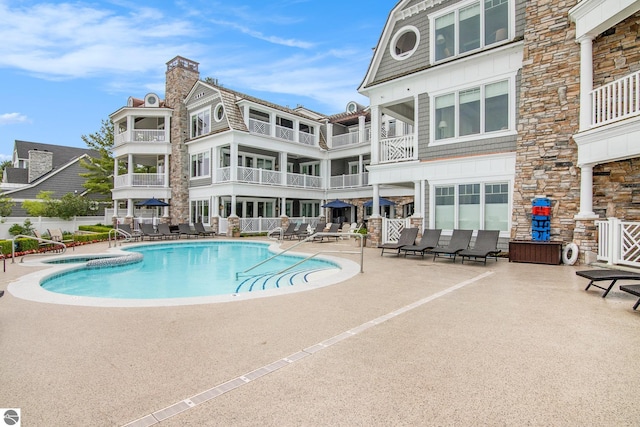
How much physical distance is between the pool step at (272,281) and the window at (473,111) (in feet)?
24.6

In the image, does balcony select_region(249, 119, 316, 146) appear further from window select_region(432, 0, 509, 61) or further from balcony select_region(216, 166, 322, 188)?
window select_region(432, 0, 509, 61)

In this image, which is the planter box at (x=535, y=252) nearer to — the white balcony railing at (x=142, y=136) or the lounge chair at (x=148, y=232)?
the lounge chair at (x=148, y=232)

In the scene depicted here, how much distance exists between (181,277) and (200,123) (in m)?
17.2

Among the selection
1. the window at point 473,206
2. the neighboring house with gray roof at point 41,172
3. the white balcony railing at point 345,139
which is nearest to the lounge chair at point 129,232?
the neighboring house with gray roof at point 41,172

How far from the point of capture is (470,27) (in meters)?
12.7

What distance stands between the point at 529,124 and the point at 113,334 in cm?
1209

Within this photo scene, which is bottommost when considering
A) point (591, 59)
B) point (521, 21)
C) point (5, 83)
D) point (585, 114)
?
point (585, 114)

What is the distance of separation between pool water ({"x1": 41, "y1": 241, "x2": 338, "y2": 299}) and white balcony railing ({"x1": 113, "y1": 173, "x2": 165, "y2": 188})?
11680 millimetres

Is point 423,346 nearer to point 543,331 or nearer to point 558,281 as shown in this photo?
point 543,331

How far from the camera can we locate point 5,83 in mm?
24516

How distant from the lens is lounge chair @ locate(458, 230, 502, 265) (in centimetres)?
988

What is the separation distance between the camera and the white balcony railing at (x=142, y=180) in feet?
82.0

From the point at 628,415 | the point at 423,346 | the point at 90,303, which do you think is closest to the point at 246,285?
the point at 90,303

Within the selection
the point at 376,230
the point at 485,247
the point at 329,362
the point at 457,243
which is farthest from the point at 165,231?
the point at 329,362
